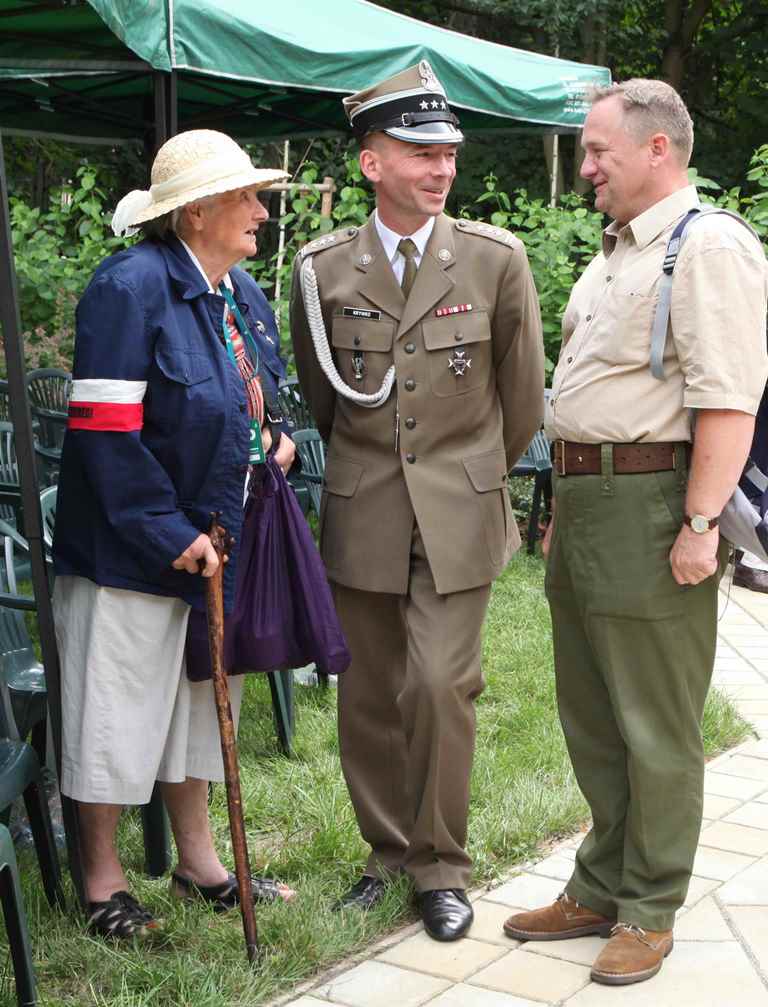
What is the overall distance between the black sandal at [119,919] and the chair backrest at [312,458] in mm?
2908

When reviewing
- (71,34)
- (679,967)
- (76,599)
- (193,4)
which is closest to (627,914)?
(679,967)

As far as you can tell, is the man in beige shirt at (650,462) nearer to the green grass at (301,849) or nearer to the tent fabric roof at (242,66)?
the green grass at (301,849)

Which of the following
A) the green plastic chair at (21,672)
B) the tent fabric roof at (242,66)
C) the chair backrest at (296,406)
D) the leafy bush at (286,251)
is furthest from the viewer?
the leafy bush at (286,251)

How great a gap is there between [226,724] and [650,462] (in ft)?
3.74

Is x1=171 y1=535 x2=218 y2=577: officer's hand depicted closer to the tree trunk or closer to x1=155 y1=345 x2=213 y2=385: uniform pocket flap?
x1=155 y1=345 x2=213 y2=385: uniform pocket flap

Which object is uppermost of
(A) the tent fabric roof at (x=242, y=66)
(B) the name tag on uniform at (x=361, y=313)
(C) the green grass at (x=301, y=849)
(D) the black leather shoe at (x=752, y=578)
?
(A) the tent fabric roof at (x=242, y=66)

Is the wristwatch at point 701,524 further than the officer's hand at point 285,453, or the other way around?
the officer's hand at point 285,453

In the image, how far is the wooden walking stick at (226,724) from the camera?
3182 millimetres

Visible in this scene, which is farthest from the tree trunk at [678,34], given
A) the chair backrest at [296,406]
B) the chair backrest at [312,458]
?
the chair backrest at [312,458]

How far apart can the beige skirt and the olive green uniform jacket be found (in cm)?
58

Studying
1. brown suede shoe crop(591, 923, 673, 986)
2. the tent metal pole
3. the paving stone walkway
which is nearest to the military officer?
the paving stone walkway

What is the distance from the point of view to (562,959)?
11.1 feet

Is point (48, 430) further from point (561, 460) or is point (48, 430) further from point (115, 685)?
point (561, 460)

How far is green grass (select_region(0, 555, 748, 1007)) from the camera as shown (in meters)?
3.15
